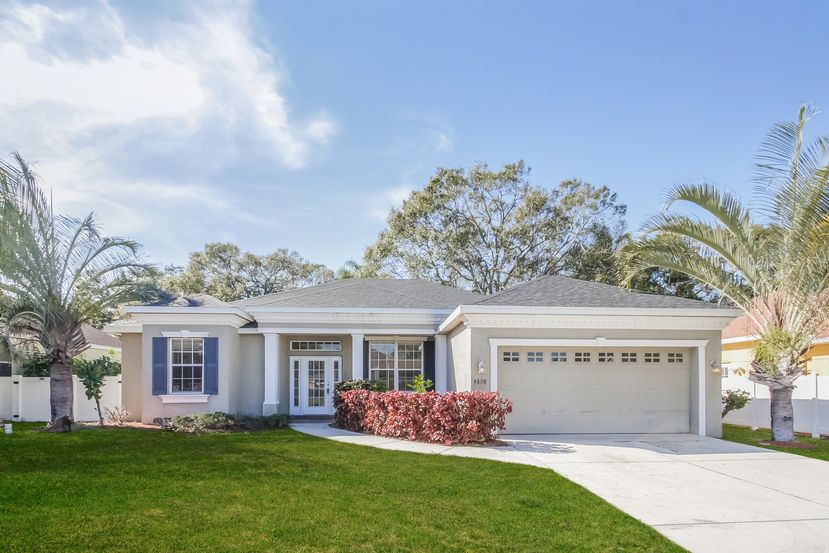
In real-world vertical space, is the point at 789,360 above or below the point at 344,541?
above

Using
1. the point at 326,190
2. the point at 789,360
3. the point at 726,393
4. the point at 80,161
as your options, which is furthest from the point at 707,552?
the point at 326,190

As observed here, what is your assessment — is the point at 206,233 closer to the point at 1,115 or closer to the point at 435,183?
the point at 435,183

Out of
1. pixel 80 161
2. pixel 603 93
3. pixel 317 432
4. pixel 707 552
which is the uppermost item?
pixel 603 93

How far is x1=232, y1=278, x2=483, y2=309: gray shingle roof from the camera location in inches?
681

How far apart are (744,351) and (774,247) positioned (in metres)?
8.73

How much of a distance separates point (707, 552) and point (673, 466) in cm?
447

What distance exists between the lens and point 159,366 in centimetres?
1578

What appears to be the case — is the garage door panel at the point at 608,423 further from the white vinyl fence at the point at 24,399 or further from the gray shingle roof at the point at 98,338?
the gray shingle roof at the point at 98,338

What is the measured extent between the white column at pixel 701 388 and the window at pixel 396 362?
724 centimetres

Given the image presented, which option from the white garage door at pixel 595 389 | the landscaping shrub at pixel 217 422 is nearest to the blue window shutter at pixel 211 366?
the landscaping shrub at pixel 217 422

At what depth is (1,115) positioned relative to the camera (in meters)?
12.8

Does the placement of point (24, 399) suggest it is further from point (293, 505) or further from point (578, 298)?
point (578, 298)

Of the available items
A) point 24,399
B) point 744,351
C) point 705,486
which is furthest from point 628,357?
point 24,399

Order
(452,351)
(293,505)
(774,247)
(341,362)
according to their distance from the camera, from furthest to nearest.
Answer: (341,362), (452,351), (774,247), (293,505)
